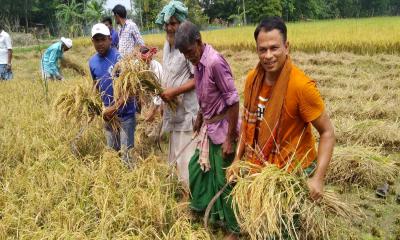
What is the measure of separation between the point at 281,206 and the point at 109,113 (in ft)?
5.86

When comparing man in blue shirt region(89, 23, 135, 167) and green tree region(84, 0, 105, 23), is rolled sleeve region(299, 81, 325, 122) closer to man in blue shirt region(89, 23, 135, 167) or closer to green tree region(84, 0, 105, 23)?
man in blue shirt region(89, 23, 135, 167)

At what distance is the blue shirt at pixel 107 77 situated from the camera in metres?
3.51

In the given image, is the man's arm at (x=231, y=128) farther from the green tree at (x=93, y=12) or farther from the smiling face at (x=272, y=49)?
the green tree at (x=93, y=12)

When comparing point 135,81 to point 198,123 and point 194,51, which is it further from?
point 194,51

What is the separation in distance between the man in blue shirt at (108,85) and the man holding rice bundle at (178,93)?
33 centimetres

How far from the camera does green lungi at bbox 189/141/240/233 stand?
2.87 m

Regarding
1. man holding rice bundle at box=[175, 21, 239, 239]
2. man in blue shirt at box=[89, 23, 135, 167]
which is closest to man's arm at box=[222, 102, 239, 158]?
man holding rice bundle at box=[175, 21, 239, 239]

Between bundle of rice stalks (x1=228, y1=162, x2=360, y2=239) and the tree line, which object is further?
the tree line

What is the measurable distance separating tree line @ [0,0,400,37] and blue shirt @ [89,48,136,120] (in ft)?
69.3

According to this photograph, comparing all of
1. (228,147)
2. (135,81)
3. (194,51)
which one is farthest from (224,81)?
(135,81)

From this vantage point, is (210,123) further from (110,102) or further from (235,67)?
(235,67)

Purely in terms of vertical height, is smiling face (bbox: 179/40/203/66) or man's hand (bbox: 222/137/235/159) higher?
smiling face (bbox: 179/40/203/66)

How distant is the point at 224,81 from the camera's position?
2.69 m

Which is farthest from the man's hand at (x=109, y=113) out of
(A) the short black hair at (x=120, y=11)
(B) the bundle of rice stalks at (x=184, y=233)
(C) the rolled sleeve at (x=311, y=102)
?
(A) the short black hair at (x=120, y=11)
